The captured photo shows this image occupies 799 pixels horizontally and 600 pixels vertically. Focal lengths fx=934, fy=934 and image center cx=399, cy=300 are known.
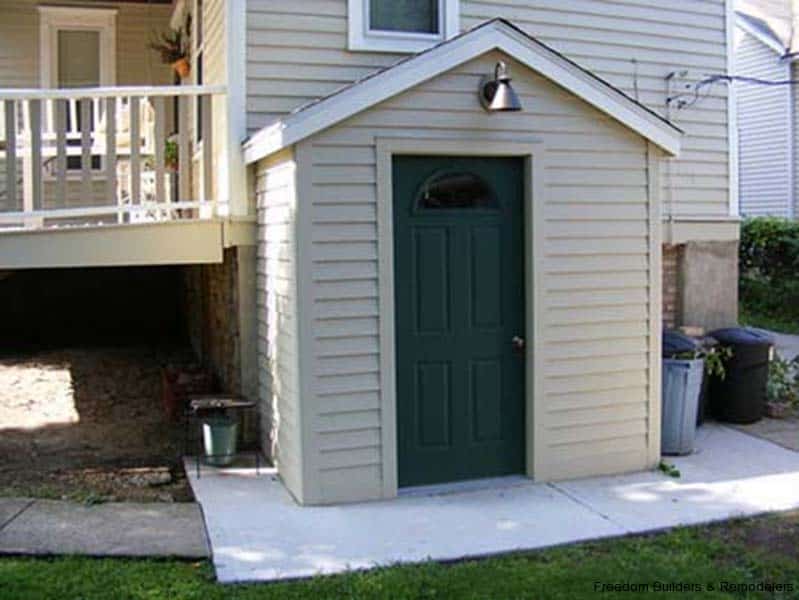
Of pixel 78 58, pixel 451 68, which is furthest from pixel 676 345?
pixel 78 58

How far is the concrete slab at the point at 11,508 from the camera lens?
18.0 ft

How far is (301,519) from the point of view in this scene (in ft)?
18.8

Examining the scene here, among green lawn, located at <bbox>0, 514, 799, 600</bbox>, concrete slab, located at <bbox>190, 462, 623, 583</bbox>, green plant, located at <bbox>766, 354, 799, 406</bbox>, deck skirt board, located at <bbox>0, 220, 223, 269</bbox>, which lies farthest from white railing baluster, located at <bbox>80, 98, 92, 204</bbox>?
green plant, located at <bbox>766, 354, 799, 406</bbox>

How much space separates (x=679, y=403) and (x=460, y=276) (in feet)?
7.24

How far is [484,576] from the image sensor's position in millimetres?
4805

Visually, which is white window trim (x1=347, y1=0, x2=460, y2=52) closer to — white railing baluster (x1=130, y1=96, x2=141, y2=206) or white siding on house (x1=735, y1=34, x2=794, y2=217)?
white railing baluster (x1=130, y1=96, x2=141, y2=206)

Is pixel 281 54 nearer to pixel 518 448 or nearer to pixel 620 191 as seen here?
pixel 620 191

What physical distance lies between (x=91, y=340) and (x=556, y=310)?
858 cm

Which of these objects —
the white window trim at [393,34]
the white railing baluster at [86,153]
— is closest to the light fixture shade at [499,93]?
the white window trim at [393,34]

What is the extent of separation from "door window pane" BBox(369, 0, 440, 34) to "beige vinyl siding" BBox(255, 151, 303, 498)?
1645mm

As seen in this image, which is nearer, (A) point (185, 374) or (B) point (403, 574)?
(B) point (403, 574)

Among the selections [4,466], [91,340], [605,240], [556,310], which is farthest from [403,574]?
[91,340]

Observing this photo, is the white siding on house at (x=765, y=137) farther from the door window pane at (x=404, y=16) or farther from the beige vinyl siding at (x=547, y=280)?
the beige vinyl siding at (x=547, y=280)

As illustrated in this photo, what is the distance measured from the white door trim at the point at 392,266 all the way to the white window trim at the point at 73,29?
22.2 ft
